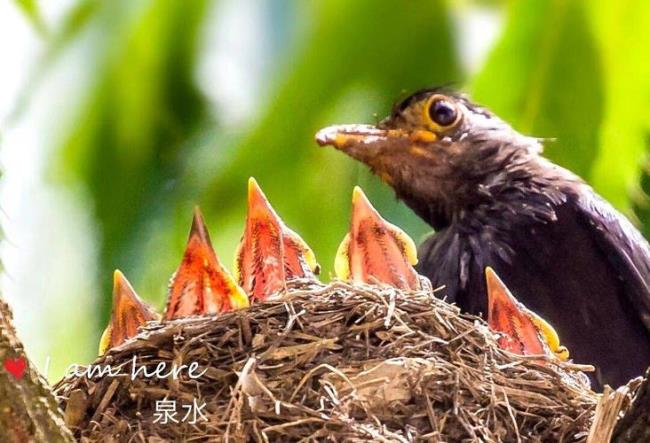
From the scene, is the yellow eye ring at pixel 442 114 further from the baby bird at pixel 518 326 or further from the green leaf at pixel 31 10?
the green leaf at pixel 31 10

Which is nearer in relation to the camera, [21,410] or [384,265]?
[21,410]

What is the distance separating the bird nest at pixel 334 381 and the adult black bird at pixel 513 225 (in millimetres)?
1190

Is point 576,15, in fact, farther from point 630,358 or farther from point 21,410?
point 21,410

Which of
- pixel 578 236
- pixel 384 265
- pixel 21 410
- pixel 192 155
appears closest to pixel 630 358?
pixel 578 236

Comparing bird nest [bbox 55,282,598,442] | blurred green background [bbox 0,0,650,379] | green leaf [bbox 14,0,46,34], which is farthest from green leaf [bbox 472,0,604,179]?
bird nest [bbox 55,282,598,442]

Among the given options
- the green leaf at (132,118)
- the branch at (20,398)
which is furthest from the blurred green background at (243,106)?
the branch at (20,398)

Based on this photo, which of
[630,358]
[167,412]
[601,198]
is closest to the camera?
[167,412]

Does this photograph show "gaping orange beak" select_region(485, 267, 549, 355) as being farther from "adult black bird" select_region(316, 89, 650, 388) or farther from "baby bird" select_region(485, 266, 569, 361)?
"adult black bird" select_region(316, 89, 650, 388)

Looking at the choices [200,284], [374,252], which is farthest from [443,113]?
[200,284]

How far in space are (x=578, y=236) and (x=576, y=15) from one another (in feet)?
2.39

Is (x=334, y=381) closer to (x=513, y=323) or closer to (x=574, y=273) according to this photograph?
(x=513, y=323)

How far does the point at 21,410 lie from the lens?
Answer: 6.36 ft

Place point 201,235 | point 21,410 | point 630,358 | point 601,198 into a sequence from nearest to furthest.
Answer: point 21,410
point 201,235
point 630,358
point 601,198

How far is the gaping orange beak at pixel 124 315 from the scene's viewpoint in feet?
10.9
